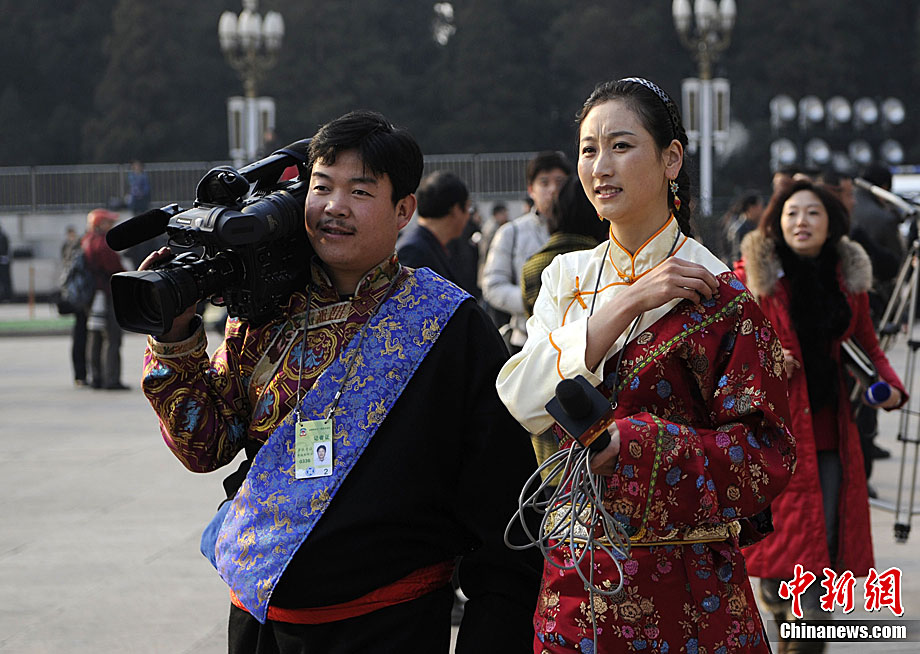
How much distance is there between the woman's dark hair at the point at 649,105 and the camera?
226 cm

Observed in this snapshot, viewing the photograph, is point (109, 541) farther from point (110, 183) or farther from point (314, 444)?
point (110, 183)

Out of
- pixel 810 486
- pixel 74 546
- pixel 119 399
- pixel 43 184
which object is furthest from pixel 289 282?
pixel 43 184

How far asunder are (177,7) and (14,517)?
37.4 meters

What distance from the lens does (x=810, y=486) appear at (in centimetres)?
444

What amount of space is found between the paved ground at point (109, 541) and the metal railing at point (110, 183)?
70.5 ft

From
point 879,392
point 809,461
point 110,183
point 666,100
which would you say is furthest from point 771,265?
point 110,183

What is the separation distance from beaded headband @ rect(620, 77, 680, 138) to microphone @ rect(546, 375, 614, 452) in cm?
58

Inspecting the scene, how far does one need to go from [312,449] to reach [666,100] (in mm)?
915

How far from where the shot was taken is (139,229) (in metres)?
2.38

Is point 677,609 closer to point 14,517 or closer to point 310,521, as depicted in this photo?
point 310,521

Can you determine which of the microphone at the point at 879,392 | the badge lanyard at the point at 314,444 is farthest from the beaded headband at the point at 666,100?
the microphone at the point at 879,392

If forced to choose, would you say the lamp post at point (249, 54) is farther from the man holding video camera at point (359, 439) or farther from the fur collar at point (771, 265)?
the man holding video camera at point (359, 439)

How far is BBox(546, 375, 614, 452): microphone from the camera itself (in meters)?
1.96

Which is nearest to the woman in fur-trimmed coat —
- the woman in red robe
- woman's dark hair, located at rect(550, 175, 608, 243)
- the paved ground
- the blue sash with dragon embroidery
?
the paved ground
